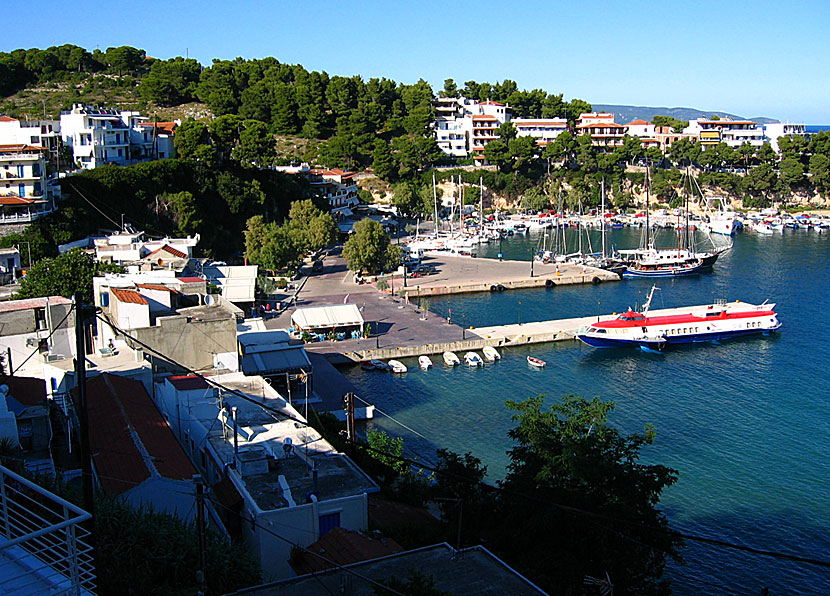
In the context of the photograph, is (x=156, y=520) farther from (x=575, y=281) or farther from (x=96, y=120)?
(x=96, y=120)

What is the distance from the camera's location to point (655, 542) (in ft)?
31.4

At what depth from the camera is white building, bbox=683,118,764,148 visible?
6750 cm

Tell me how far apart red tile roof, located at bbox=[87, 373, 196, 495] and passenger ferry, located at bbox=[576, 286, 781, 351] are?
14954 millimetres

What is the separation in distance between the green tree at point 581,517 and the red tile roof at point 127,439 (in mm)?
4277

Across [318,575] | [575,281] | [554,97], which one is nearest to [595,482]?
[318,575]

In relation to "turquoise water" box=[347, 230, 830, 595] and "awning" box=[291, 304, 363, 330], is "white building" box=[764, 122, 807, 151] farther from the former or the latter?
"awning" box=[291, 304, 363, 330]

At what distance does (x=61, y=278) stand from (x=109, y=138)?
19.0 metres

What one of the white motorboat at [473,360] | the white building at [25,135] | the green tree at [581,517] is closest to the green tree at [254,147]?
the white building at [25,135]

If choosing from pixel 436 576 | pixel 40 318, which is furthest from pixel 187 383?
pixel 436 576

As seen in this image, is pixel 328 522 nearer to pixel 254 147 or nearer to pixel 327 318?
pixel 327 318

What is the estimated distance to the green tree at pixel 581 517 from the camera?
9.19 metres

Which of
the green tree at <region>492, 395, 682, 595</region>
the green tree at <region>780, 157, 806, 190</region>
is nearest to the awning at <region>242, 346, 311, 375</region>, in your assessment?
the green tree at <region>492, 395, 682, 595</region>

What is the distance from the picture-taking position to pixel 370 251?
32.0m

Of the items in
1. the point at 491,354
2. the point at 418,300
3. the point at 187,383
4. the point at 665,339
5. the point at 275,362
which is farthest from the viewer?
the point at 418,300
